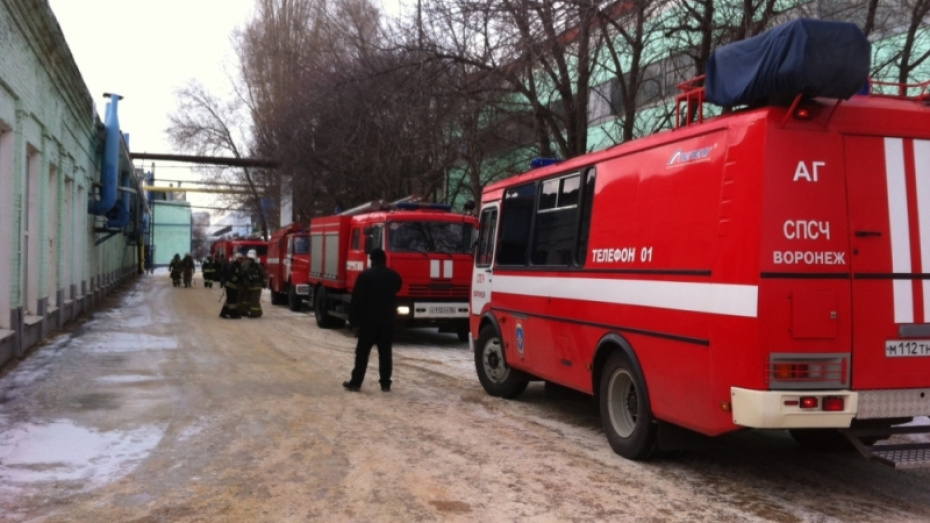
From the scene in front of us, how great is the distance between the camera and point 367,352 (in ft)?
33.1

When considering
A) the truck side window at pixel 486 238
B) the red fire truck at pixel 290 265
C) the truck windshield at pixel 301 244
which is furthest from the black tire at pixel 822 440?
the truck windshield at pixel 301 244

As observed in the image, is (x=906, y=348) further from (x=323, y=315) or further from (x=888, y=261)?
(x=323, y=315)

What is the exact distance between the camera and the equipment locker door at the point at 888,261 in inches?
208

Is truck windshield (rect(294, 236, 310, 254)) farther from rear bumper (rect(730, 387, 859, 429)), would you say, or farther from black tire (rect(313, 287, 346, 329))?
rear bumper (rect(730, 387, 859, 429))

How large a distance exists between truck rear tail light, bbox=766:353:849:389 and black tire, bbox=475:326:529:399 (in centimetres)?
429

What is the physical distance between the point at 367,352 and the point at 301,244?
570 inches

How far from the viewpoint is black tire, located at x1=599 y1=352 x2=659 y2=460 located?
640 cm

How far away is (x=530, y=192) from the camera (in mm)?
8875

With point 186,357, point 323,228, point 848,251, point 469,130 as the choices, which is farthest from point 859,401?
point 323,228

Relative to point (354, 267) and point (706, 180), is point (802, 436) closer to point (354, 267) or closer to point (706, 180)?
point (706, 180)

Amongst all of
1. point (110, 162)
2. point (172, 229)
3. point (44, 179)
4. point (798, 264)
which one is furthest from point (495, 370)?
point (172, 229)

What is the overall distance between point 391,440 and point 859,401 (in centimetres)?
385

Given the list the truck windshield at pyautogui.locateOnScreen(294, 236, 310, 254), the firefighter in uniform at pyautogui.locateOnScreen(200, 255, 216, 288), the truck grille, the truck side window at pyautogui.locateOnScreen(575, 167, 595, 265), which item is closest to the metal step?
the truck side window at pyautogui.locateOnScreen(575, 167, 595, 265)

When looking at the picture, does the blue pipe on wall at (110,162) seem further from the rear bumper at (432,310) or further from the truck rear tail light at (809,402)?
the truck rear tail light at (809,402)
